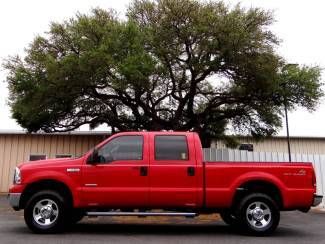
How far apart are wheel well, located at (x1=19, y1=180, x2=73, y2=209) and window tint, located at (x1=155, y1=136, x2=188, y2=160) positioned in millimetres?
2035

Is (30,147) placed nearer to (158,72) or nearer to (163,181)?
(158,72)

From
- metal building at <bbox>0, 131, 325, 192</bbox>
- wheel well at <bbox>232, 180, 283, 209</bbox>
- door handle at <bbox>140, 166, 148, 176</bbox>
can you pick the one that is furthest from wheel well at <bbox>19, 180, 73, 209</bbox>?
metal building at <bbox>0, 131, 325, 192</bbox>

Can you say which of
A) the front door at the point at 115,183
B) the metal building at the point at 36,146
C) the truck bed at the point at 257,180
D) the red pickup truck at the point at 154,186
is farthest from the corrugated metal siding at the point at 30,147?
the truck bed at the point at 257,180

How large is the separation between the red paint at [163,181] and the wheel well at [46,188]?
0.44ft

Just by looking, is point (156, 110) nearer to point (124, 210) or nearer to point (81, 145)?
point (81, 145)

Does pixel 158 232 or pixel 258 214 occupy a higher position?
pixel 258 214

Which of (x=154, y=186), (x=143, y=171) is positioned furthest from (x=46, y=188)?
(x=154, y=186)

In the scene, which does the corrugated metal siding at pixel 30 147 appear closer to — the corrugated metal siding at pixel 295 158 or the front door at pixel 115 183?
the corrugated metal siding at pixel 295 158

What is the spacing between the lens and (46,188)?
10.1 metres

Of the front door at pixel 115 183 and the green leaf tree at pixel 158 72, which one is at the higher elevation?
the green leaf tree at pixel 158 72

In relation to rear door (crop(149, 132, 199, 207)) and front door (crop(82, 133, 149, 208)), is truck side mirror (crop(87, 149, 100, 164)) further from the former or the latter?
rear door (crop(149, 132, 199, 207))

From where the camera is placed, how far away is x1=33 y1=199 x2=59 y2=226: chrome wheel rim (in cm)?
984

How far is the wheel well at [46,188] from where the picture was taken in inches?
393

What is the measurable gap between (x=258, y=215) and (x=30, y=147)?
19.6 meters
